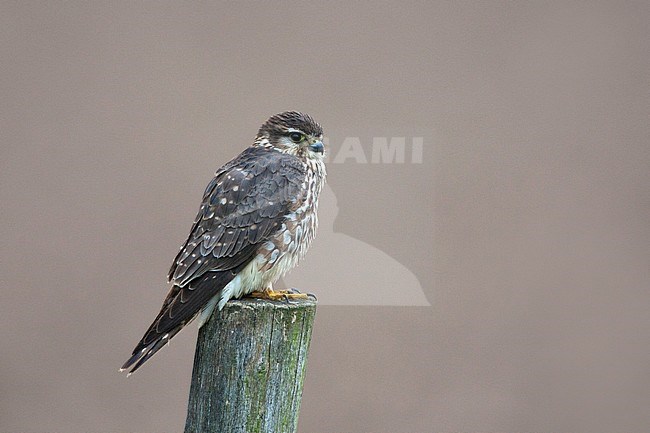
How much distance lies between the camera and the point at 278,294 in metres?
2.06

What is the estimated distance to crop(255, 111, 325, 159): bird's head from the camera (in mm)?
2254

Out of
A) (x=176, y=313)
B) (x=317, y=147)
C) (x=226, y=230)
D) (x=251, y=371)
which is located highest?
(x=317, y=147)

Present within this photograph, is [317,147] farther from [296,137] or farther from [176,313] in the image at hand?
[176,313]

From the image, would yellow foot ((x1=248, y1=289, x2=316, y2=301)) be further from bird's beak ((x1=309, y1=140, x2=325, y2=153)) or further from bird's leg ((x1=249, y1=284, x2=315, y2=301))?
bird's beak ((x1=309, y1=140, x2=325, y2=153))

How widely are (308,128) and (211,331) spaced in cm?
70

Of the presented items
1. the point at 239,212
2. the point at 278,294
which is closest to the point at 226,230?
the point at 239,212

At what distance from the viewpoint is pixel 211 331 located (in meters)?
1.80

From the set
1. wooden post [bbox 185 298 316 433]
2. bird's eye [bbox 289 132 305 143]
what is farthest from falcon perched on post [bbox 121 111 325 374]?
wooden post [bbox 185 298 316 433]

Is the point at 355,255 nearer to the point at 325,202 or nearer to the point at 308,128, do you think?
the point at 325,202

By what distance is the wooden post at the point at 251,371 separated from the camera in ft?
5.66

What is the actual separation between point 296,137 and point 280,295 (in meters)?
0.47

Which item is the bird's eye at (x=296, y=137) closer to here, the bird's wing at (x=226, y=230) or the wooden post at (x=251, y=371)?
the bird's wing at (x=226, y=230)

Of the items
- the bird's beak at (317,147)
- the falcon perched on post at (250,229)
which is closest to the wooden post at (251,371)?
the falcon perched on post at (250,229)

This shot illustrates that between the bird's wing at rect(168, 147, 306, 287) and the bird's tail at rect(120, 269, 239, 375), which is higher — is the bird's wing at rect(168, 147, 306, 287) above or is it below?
above
